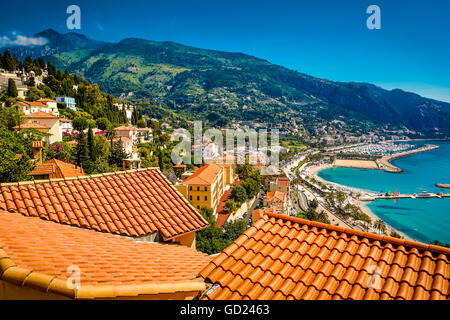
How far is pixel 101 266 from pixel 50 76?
4849 cm

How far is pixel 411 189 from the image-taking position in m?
63.2

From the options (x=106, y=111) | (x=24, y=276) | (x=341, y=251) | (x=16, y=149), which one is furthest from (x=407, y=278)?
(x=106, y=111)

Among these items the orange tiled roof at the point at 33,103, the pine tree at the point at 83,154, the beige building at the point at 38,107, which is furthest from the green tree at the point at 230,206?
the orange tiled roof at the point at 33,103

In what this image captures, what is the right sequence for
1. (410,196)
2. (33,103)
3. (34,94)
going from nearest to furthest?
(33,103), (34,94), (410,196)

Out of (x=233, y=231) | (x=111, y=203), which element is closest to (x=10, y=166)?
(x=111, y=203)

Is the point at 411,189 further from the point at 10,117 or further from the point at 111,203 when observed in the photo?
Result: the point at 10,117

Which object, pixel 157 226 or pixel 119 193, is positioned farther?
pixel 119 193

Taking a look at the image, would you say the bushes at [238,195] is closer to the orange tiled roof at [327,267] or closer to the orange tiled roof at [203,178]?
the orange tiled roof at [203,178]

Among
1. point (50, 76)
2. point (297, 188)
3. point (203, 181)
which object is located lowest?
point (297, 188)

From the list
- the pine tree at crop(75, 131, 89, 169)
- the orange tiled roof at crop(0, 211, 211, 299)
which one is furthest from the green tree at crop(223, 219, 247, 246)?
the orange tiled roof at crop(0, 211, 211, 299)

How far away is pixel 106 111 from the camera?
137 ft

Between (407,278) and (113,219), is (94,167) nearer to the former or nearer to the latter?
(113,219)

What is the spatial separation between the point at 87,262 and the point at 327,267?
2.33m

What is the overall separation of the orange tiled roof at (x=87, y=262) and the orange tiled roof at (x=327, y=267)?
419mm
